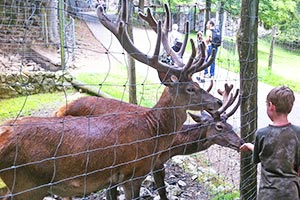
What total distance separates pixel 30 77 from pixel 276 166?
7.90 metres

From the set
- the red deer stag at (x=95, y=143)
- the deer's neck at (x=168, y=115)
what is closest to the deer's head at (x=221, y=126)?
the red deer stag at (x=95, y=143)

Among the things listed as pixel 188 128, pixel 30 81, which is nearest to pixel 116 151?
pixel 188 128

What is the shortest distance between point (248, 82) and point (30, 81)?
6.88 meters

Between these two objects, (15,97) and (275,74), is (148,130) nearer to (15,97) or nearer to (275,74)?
(15,97)

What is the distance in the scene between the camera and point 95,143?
3582 millimetres

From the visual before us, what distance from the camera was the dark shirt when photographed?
2934 millimetres

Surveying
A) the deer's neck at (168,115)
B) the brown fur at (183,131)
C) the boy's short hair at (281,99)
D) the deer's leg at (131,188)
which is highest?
the boy's short hair at (281,99)

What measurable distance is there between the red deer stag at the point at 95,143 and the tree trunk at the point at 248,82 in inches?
15.3

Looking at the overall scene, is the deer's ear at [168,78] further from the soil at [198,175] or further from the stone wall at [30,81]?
the stone wall at [30,81]

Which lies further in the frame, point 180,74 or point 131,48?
point 180,74

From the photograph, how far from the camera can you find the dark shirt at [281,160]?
9.62 ft

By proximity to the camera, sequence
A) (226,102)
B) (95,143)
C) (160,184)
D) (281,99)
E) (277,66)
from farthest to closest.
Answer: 1. (277,66)
2. (160,184)
3. (226,102)
4. (95,143)
5. (281,99)

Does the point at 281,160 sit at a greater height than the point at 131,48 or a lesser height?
lesser

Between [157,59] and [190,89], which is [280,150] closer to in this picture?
[190,89]
